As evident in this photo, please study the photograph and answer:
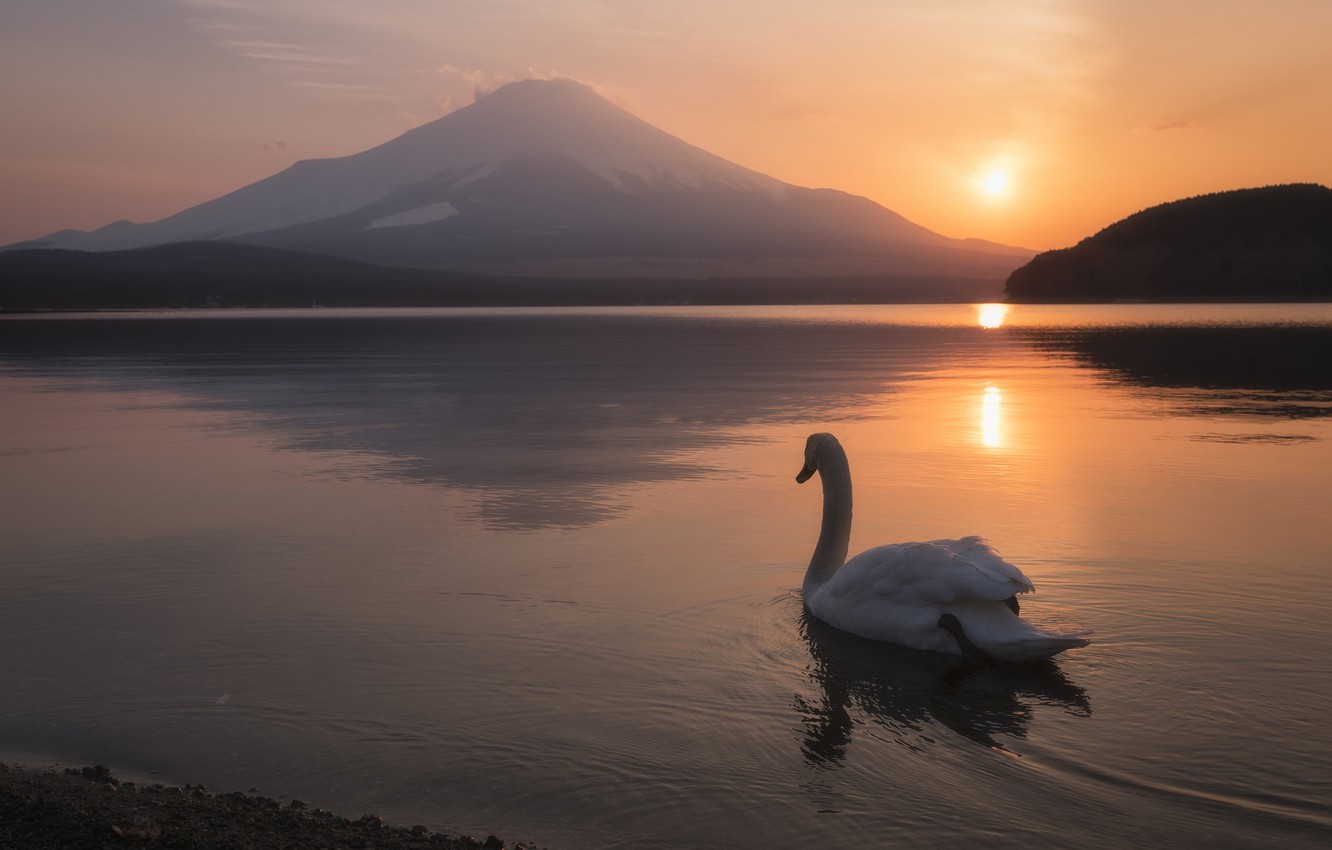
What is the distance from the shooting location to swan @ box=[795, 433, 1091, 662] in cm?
717

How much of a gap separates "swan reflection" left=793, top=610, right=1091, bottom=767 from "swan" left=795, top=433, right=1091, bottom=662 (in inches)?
6.5

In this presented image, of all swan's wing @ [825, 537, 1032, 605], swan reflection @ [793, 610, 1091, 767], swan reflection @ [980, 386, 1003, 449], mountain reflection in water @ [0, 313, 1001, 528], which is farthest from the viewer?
swan reflection @ [980, 386, 1003, 449]

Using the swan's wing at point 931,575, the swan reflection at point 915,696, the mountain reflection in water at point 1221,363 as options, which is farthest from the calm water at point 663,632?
the mountain reflection in water at point 1221,363

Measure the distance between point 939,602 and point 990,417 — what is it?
14455 mm

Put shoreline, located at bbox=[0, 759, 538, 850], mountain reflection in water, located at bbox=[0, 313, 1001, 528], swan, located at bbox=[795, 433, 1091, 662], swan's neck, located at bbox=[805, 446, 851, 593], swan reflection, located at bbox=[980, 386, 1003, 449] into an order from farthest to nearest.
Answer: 1. swan reflection, located at bbox=[980, 386, 1003, 449]
2. mountain reflection in water, located at bbox=[0, 313, 1001, 528]
3. swan's neck, located at bbox=[805, 446, 851, 593]
4. swan, located at bbox=[795, 433, 1091, 662]
5. shoreline, located at bbox=[0, 759, 538, 850]

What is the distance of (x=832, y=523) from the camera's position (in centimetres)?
930

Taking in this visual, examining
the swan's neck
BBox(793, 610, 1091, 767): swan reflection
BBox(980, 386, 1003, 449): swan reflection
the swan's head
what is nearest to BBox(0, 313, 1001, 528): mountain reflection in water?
BBox(980, 386, 1003, 449): swan reflection

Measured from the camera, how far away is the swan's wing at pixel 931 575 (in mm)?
7324

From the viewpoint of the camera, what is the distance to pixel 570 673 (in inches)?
289

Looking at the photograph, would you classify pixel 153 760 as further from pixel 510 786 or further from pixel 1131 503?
pixel 1131 503

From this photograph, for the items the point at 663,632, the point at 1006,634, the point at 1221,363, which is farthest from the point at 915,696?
the point at 1221,363

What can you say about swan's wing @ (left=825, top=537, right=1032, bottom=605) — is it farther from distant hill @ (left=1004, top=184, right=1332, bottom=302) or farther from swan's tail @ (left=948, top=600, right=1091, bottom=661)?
distant hill @ (left=1004, top=184, right=1332, bottom=302)

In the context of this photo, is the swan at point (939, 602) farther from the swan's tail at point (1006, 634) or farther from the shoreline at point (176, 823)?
the shoreline at point (176, 823)

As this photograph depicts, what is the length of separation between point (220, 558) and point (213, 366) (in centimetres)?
2874
